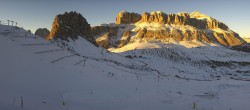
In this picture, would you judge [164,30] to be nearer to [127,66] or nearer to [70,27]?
[70,27]

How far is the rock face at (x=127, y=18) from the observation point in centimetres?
15900

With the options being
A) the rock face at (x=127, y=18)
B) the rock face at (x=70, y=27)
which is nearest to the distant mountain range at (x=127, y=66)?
the rock face at (x=70, y=27)

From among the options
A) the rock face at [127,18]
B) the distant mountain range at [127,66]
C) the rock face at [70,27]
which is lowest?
the distant mountain range at [127,66]

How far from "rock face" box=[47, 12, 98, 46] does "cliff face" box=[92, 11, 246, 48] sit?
4844 centimetres

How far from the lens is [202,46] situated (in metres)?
127

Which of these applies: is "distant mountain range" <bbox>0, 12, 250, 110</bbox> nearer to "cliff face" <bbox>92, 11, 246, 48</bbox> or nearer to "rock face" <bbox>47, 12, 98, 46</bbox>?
"rock face" <bbox>47, 12, 98, 46</bbox>

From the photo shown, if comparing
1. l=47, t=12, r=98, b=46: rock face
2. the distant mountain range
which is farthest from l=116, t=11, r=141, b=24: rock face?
l=47, t=12, r=98, b=46: rock face

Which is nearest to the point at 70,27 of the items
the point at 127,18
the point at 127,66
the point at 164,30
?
the point at 127,66

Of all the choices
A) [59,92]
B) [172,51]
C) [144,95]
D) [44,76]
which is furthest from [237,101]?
[172,51]

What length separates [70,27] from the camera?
69.6m

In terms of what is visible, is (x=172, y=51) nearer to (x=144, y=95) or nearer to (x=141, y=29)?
(x=141, y=29)

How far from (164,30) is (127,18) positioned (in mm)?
30386

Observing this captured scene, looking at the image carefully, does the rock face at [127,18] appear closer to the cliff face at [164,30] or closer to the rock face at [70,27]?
the cliff face at [164,30]

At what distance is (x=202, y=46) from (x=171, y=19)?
32043 millimetres
